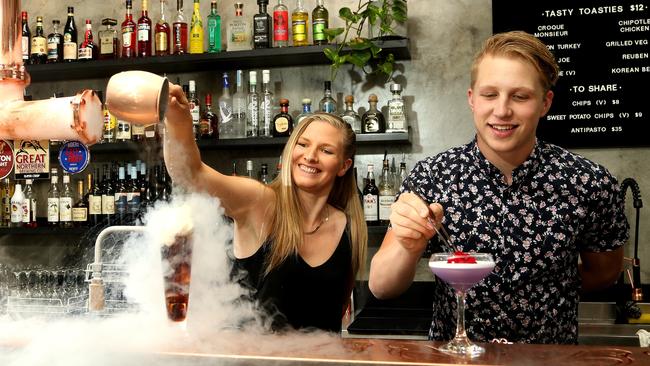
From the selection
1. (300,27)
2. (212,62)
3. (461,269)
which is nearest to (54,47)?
(212,62)

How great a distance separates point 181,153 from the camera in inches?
49.0

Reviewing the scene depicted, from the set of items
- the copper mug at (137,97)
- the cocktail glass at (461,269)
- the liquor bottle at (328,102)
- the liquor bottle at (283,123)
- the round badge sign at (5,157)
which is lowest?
the cocktail glass at (461,269)

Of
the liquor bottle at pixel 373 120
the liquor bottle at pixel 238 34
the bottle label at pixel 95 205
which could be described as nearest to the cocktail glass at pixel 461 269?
the liquor bottle at pixel 373 120

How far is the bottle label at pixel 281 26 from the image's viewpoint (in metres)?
3.25

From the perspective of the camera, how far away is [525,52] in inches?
59.7

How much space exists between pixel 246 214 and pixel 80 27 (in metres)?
2.52

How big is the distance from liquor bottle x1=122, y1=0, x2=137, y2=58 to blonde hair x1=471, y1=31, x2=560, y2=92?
2321 mm

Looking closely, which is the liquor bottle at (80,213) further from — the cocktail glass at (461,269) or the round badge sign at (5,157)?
the cocktail glass at (461,269)

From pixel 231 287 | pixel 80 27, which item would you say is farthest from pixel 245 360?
pixel 80 27

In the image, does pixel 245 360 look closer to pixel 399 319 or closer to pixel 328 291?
pixel 328 291

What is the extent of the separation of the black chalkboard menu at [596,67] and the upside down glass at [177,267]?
2.57 metres

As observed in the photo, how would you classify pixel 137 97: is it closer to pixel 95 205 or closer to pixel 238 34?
pixel 238 34

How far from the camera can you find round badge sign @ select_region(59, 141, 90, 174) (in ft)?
3.43

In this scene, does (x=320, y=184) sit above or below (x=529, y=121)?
below
